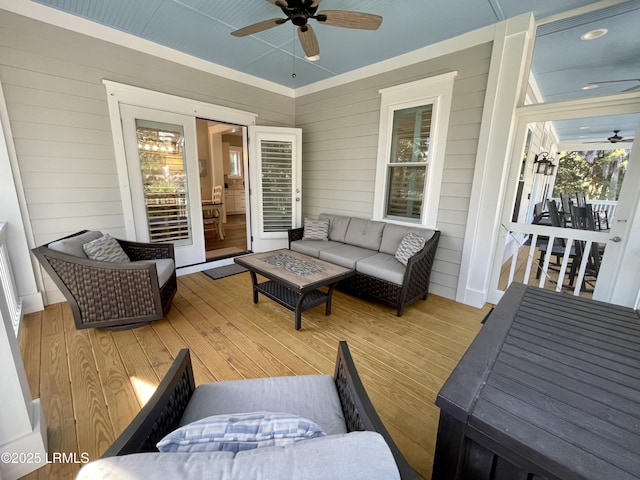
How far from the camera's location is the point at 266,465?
515 millimetres

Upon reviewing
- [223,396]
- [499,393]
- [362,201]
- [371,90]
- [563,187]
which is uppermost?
[371,90]

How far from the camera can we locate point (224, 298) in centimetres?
314

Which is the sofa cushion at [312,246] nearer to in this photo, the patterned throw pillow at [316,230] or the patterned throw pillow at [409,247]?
the patterned throw pillow at [316,230]

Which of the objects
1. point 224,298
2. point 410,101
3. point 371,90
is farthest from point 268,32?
point 224,298

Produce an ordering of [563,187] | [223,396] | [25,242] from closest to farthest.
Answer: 1. [223,396]
2. [25,242]
3. [563,187]

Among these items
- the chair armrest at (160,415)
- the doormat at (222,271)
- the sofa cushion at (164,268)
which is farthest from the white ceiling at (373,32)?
the chair armrest at (160,415)

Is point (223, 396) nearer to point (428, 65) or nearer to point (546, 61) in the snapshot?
point (428, 65)

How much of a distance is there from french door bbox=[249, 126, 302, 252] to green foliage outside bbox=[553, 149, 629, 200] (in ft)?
11.9

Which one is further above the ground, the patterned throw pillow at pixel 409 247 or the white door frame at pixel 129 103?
the white door frame at pixel 129 103

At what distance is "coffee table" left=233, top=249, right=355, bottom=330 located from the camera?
2.42 meters

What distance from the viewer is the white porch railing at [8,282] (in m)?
2.27

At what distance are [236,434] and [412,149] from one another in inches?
139

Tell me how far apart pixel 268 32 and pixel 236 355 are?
10.9 ft

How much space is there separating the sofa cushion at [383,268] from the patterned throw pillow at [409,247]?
0.08 m
